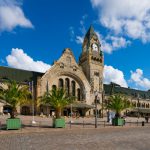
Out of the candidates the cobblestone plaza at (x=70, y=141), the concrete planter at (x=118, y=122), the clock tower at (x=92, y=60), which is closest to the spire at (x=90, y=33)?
the clock tower at (x=92, y=60)

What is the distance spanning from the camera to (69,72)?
73.5 m

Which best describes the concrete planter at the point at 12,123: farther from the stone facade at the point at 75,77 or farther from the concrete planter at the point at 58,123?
the stone facade at the point at 75,77

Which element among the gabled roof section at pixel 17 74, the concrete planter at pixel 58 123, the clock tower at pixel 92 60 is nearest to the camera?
the concrete planter at pixel 58 123

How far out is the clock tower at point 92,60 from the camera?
261ft

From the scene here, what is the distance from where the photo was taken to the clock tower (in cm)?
7946

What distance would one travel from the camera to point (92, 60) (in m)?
80.4

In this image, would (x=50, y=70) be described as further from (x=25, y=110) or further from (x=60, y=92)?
(x=60, y=92)

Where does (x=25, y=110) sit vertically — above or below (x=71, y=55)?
below

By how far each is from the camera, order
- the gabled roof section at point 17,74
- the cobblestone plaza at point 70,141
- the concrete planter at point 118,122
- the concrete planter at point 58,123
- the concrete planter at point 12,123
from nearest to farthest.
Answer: the cobblestone plaza at point 70,141, the concrete planter at point 12,123, the concrete planter at point 58,123, the concrete planter at point 118,122, the gabled roof section at point 17,74

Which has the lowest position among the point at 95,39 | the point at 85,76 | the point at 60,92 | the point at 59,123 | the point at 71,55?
the point at 59,123

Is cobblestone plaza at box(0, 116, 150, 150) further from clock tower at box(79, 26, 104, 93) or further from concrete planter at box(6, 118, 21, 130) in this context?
clock tower at box(79, 26, 104, 93)

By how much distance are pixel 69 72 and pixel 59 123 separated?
3962 centimetres

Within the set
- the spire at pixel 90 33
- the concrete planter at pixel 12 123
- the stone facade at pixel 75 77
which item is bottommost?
the concrete planter at pixel 12 123

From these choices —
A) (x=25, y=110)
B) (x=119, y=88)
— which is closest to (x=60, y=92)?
(x=25, y=110)
